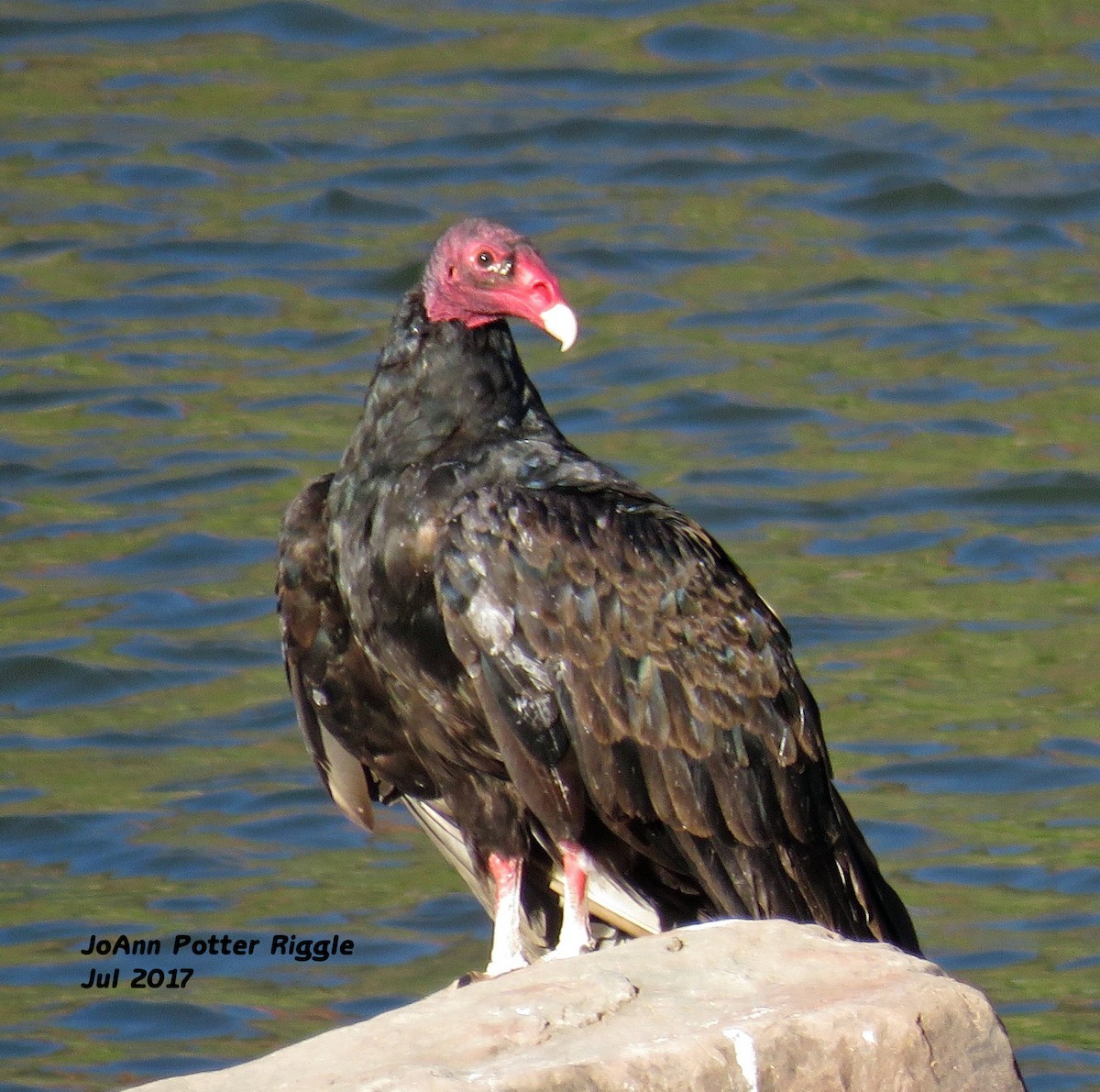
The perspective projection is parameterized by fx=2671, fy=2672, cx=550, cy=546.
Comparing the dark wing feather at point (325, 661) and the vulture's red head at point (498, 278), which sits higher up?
the vulture's red head at point (498, 278)

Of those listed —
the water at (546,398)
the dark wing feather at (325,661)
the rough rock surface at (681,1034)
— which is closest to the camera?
the rough rock surface at (681,1034)

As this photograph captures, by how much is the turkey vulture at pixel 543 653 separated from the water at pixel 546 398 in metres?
2.57

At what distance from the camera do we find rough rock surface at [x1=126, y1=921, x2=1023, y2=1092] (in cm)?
414

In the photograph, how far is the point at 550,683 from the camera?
17.3ft

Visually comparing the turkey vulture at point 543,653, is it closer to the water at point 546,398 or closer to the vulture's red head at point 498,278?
the vulture's red head at point 498,278

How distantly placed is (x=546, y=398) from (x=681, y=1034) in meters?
7.41

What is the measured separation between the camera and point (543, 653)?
5270mm

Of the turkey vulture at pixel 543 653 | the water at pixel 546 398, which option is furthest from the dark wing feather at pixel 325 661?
the water at pixel 546 398

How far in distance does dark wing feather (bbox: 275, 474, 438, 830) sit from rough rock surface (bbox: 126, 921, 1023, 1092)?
1.21 m

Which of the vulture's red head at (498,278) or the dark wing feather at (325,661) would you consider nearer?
the vulture's red head at (498,278)

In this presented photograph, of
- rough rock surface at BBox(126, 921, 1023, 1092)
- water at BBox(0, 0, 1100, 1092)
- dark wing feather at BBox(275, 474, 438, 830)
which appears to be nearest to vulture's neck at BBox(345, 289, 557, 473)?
dark wing feather at BBox(275, 474, 438, 830)

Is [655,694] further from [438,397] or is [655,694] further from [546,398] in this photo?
[546,398]

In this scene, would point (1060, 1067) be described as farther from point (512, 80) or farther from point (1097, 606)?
point (512, 80)

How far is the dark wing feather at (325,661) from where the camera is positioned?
5.63 m
